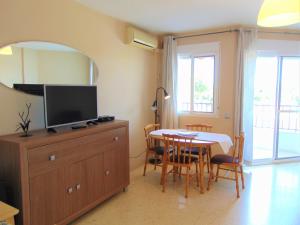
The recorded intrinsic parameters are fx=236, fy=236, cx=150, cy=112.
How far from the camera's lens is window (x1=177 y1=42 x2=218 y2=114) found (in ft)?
14.8

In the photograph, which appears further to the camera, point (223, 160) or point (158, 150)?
point (158, 150)

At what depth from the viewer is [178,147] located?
323 centimetres

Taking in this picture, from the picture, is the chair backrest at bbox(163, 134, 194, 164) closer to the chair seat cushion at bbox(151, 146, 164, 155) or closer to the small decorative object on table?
the chair seat cushion at bbox(151, 146, 164, 155)

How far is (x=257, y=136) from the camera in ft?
16.8

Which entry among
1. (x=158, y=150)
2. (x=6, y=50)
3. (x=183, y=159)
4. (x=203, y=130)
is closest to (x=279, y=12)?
(x=183, y=159)

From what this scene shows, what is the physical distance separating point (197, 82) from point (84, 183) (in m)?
3.01

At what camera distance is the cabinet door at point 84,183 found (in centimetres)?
241

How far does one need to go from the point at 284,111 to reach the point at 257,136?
84 centimetres

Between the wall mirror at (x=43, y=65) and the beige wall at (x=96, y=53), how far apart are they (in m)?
0.07

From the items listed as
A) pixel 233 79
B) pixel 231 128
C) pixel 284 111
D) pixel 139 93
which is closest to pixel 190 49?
pixel 233 79

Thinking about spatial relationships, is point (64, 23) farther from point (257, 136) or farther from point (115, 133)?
point (257, 136)

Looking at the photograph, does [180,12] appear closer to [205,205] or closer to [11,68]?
[11,68]

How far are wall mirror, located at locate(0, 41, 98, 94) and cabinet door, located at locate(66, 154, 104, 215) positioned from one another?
1024 mm

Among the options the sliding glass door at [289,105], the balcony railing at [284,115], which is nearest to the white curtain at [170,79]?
the balcony railing at [284,115]
